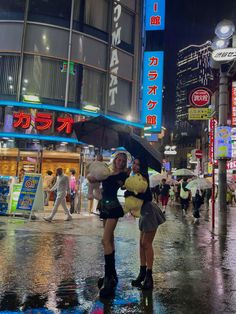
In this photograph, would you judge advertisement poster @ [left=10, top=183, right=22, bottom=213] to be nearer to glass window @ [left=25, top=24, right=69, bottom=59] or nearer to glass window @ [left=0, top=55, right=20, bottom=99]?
glass window @ [left=0, top=55, right=20, bottom=99]

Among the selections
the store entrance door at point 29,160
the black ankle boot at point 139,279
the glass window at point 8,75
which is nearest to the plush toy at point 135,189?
the black ankle boot at point 139,279

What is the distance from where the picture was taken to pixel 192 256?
7.64 meters

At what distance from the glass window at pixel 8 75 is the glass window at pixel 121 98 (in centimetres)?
536

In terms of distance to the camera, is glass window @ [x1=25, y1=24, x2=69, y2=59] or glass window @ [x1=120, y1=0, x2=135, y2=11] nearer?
glass window @ [x1=25, y1=24, x2=69, y2=59]

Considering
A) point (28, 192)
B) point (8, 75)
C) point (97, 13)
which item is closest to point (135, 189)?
point (28, 192)

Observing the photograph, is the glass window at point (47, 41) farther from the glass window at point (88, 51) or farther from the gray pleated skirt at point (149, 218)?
the gray pleated skirt at point (149, 218)

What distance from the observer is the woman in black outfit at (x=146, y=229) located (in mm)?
5250

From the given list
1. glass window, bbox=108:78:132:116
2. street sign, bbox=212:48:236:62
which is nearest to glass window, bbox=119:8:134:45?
glass window, bbox=108:78:132:116

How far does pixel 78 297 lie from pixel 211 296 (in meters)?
1.83

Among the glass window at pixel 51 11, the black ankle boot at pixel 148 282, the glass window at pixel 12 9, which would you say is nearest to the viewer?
the black ankle boot at pixel 148 282

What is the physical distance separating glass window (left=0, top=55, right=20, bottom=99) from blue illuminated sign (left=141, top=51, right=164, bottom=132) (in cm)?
836

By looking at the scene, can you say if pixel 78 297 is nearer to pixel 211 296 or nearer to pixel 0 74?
pixel 211 296

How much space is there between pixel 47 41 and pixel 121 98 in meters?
5.55

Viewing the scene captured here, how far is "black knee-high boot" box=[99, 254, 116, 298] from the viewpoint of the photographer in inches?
188
